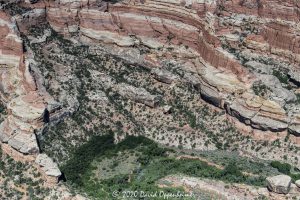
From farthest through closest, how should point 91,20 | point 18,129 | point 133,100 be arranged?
point 91,20, point 133,100, point 18,129

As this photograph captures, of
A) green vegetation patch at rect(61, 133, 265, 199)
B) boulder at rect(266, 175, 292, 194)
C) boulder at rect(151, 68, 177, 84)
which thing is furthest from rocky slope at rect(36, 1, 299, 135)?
boulder at rect(266, 175, 292, 194)

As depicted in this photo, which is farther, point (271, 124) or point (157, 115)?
point (157, 115)

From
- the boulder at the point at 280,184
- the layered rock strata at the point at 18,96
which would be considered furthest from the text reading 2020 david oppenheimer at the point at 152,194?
the boulder at the point at 280,184

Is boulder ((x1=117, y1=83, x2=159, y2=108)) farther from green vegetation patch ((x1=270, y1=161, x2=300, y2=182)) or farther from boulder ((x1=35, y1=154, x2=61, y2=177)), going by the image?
boulder ((x1=35, y1=154, x2=61, y2=177))

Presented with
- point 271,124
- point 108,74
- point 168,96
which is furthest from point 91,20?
point 271,124

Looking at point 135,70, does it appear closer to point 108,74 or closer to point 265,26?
point 108,74
